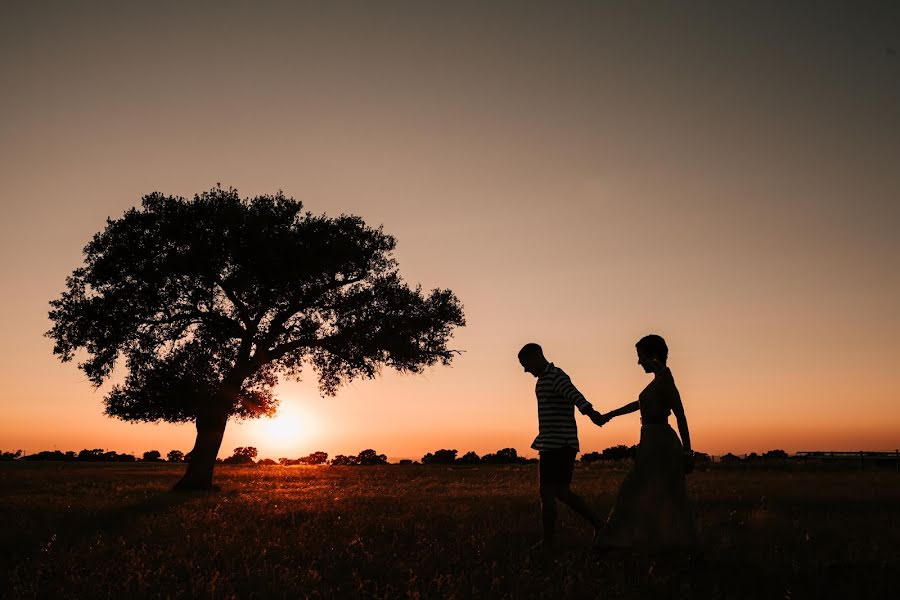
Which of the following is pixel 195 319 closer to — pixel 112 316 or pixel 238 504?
pixel 112 316

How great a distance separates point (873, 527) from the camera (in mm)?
11164

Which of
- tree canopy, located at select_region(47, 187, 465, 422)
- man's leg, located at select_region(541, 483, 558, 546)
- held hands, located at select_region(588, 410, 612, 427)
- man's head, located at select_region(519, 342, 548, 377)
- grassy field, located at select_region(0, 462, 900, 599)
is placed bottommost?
grassy field, located at select_region(0, 462, 900, 599)

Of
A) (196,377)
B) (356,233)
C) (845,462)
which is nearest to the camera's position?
(196,377)

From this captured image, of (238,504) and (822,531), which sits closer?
(822,531)

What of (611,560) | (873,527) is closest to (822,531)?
(873,527)

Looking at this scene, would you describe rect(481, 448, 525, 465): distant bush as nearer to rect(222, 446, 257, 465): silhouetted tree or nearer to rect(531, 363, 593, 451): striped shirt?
rect(222, 446, 257, 465): silhouetted tree

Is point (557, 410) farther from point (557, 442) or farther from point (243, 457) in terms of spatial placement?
point (243, 457)

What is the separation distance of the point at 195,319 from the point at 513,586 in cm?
1991

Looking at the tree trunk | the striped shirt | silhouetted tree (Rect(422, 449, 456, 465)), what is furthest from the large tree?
silhouetted tree (Rect(422, 449, 456, 465))

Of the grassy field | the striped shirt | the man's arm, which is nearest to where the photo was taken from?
the grassy field

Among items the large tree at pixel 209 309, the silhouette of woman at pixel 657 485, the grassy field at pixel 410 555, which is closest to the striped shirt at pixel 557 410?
the silhouette of woman at pixel 657 485

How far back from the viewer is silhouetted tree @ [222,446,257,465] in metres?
49.4

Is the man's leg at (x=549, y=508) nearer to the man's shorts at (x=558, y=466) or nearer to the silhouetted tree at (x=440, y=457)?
the man's shorts at (x=558, y=466)

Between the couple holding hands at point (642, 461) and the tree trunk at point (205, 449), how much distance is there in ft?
56.0
